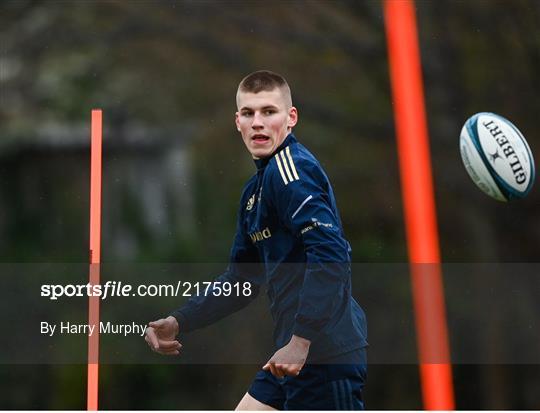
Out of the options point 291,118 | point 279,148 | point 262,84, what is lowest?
point 279,148

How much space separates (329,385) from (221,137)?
5.25m

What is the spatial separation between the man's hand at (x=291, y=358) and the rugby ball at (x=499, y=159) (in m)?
1.43

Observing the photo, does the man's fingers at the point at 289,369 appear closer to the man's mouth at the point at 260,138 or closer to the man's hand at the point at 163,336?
the man's hand at the point at 163,336

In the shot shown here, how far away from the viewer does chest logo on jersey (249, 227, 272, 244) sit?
8.86 ft

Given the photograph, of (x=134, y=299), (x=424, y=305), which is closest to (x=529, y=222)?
(x=424, y=305)

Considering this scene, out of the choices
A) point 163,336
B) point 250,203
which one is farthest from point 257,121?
point 163,336

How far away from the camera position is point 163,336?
2.92 meters

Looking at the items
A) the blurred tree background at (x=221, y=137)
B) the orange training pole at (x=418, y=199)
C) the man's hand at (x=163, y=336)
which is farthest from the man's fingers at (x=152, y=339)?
the blurred tree background at (x=221, y=137)

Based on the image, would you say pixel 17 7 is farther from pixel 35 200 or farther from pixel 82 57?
pixel 35 200

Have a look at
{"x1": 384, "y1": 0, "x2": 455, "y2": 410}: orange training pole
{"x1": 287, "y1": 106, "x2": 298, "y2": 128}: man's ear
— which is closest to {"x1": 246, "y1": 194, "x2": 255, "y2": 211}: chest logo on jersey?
{"x1": 287, "y1": 106, "x2": 298, "y2": 128}: man's ear

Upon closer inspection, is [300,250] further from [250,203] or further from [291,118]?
[291,118]

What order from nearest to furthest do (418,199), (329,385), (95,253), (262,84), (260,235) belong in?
(329,385) < (260,235) < (262,84) < (95,253) < (418,199)

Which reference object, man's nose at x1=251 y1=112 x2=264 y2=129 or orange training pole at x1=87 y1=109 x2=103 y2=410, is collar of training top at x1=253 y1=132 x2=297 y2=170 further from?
orange training pole at x1=87 y1=109 x2=103 y2=410

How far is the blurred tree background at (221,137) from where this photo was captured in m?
7.11
